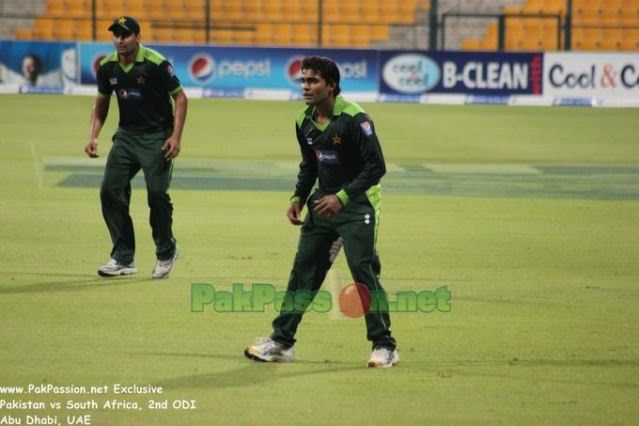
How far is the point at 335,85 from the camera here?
853 centimetres

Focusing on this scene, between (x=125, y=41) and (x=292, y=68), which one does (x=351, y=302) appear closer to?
(x=125, y=41)

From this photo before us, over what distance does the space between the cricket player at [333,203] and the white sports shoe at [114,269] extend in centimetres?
331

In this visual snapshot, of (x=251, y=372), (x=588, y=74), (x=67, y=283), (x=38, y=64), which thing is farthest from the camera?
(x=588, y=74)

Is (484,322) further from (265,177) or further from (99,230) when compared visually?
(265,177)

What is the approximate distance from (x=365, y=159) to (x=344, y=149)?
0.50 feet

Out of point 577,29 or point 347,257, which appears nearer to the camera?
point 347,257

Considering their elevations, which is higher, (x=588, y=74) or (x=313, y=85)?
(x=313, y=85)

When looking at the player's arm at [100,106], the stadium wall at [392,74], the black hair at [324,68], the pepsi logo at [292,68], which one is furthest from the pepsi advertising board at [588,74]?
the black hair at [324,68]

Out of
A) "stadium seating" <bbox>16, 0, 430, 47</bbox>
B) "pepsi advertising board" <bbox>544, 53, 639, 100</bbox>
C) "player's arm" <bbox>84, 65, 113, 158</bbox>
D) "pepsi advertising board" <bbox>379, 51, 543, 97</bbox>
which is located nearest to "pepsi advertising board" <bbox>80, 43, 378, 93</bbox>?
"pepsi advertising board" <bbox>379, 51, 543, 97</bbox>

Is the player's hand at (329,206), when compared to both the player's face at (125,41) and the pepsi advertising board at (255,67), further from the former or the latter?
the pepsi advertising board at (255,67)

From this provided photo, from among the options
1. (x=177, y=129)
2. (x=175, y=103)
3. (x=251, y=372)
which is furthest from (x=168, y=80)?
(x=251, y=372)

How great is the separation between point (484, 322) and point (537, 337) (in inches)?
24.6

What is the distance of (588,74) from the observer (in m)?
34.8

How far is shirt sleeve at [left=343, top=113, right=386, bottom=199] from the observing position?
8539 mm
